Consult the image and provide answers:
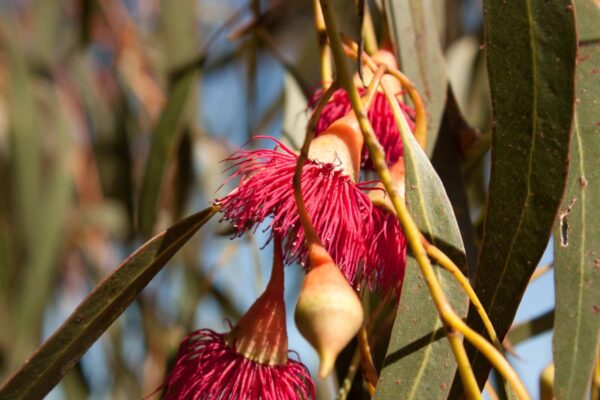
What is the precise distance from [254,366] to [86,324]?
0.14 metres

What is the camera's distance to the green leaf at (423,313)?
0.68m

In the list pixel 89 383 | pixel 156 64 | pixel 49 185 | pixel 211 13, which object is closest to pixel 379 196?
pixel 89 383

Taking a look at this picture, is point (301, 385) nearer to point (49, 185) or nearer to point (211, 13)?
point (49, 185)

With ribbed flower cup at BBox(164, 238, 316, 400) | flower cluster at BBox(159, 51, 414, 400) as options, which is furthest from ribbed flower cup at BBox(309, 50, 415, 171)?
ribbed flower cup at BBox(164, 238, 316, 400)

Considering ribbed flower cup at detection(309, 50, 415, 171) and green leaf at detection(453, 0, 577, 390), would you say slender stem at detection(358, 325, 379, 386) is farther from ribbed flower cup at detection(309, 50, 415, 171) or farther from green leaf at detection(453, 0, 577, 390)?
ribbed flower cup at detection(309, 50, 415, 171)

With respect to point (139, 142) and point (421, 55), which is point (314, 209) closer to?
point (421, 55)

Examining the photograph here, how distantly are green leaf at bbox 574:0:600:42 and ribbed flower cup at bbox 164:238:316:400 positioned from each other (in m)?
0.34

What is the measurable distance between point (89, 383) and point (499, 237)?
4.23ft

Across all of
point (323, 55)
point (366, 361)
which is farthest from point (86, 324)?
point (323, 55)

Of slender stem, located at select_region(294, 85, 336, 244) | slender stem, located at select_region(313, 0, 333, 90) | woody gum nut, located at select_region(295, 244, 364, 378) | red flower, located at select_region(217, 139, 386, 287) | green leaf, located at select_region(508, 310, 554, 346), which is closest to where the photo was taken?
woody gum nut, located at select_region(295, 244, 364, 378)

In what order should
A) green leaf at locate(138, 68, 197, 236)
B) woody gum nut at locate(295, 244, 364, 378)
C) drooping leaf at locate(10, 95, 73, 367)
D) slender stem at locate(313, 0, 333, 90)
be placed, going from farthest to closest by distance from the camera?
1. drooping leaf at locate(10, 95, 73, 367)
2. green leaf at locate(138, 68, 197, 236)
3. slender stem at locate(313, 0, 333, 90)
4. woody gum nut at locate(295, 244, 364, 378)

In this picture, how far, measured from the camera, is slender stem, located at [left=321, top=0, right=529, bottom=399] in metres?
0.56

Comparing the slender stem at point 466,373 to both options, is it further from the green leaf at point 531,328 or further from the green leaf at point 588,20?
the green leaf at point 531,328

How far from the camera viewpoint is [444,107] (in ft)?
3.27
